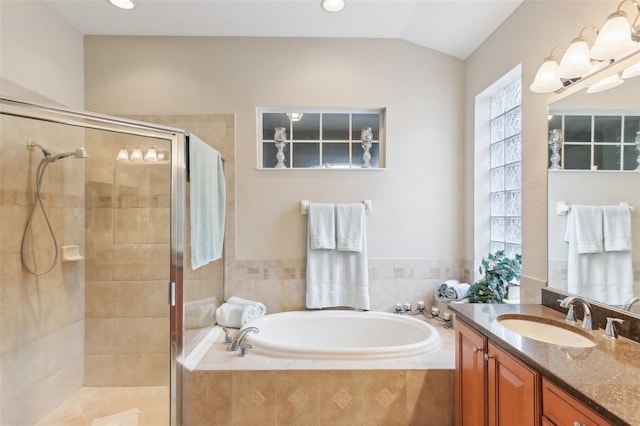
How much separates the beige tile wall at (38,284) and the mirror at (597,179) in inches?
105

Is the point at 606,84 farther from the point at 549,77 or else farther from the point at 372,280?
the point at 372,280

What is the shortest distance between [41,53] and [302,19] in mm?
1859

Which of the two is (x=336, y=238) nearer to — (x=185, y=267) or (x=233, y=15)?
(x=185, y=267)

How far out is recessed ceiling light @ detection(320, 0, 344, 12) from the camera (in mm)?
2138

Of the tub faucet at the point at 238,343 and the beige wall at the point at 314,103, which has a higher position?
the beige wall at the point at 314,103

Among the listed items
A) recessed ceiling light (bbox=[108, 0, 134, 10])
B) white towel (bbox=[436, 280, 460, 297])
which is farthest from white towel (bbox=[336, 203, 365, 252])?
recessed ceiling light (bbox=[108, 0, 134, 10])

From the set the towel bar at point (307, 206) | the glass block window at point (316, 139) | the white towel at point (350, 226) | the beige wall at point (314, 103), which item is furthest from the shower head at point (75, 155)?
the white towel at point (350, 226)

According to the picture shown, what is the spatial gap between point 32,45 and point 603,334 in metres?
3.57

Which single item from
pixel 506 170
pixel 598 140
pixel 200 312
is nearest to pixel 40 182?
pixel 200 312

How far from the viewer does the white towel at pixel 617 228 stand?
1.24 m

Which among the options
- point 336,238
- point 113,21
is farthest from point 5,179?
point 336,238

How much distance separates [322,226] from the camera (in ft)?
8.18

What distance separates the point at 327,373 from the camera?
5.58ft

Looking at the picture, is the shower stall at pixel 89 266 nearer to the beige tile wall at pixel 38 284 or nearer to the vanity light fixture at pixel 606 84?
the beige tile wall at pixel 38 284
